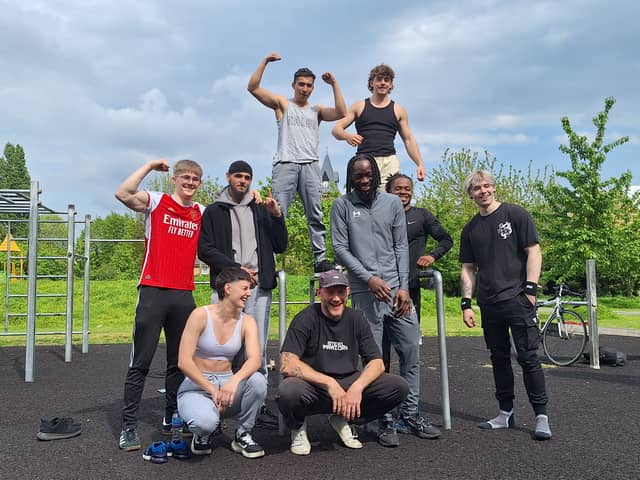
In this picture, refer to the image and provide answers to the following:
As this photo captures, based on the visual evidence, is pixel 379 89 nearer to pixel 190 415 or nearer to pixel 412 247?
pixel 412 247

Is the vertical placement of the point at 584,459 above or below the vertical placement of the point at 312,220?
below

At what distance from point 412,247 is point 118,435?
2973 mm

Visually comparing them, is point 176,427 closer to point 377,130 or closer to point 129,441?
point 129,441

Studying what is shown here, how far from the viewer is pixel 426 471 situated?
348 centimetres

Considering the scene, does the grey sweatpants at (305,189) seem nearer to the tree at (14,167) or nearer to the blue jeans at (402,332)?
the blue jeans at (402,332)

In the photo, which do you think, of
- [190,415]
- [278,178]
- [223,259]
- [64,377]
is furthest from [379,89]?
[64,377]

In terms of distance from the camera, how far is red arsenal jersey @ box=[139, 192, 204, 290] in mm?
4055

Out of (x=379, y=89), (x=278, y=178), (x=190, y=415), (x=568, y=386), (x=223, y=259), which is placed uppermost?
(x=379, y=89)

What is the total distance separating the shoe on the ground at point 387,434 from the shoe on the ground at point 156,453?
4.96 ft

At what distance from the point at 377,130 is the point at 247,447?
3077 mm

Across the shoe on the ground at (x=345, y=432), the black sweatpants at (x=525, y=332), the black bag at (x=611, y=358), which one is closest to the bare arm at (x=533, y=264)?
the black sweatpants at (x=525, y=332)

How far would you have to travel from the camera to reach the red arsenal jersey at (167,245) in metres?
4.05

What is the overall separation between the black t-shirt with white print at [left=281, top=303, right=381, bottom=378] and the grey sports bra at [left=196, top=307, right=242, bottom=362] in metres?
0.34

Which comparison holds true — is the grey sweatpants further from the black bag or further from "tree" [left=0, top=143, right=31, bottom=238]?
"tree" [left=0, top=143, right=31, bottom=238]
